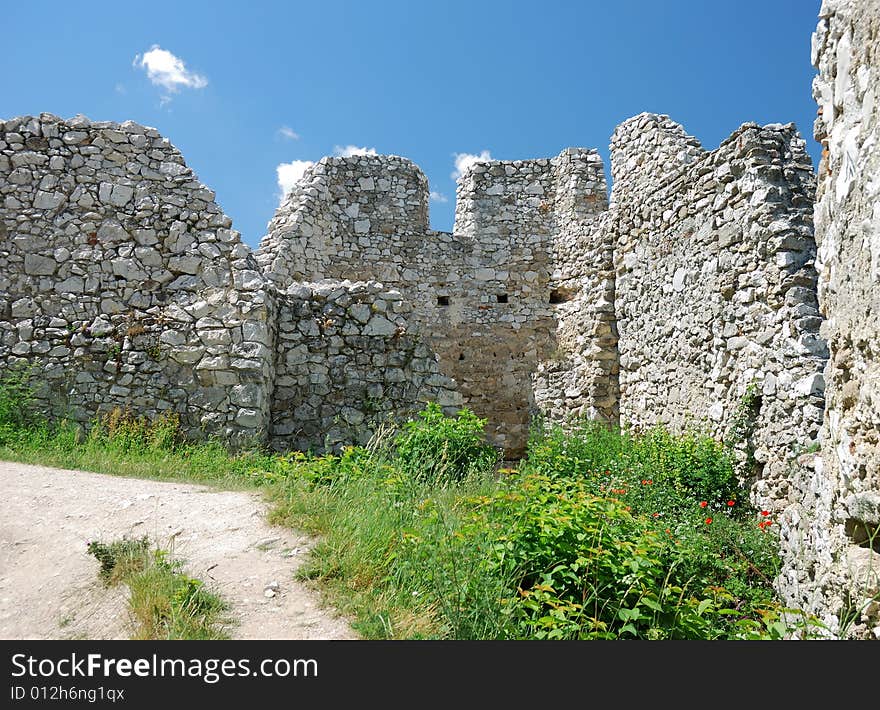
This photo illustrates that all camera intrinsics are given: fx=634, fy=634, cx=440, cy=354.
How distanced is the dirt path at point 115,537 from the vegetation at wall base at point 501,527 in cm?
25

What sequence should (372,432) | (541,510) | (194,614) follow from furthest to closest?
(372,432) → (541,510) → (194,614)

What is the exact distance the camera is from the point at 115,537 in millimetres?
4680

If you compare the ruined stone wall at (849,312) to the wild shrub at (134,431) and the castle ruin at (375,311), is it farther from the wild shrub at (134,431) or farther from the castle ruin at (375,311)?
the wild shrub at (134,431)

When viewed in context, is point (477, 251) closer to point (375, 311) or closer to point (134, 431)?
point (375, 311)

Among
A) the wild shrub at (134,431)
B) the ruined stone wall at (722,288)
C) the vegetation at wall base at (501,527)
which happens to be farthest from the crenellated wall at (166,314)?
the ruined stone wall at (722,288)

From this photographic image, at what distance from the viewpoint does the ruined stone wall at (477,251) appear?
1243cm

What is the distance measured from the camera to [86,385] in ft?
26.1

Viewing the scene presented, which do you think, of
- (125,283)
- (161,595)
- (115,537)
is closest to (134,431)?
(125,283)

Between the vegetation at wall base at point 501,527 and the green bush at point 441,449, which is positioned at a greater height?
the green bush at point 441,449

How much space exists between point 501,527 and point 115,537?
284 centimetres

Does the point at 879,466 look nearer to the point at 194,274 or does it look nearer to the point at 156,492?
the point at 156,492

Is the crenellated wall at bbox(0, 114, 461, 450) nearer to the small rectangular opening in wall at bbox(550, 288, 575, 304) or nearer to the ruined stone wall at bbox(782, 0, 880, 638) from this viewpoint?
the small rectangular opening in wall at bbox(550, 288, 575, 304)

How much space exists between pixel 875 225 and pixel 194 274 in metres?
7.62

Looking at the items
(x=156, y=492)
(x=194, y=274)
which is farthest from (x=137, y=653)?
(x=194, y=274)
